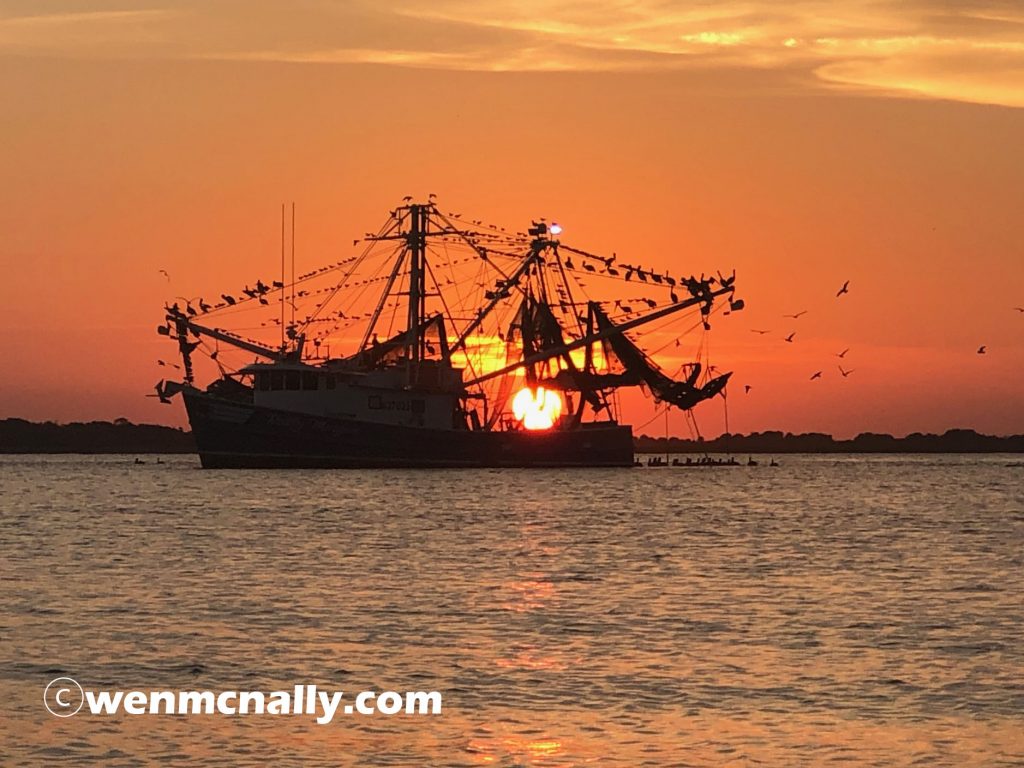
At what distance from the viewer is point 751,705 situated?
22.4m

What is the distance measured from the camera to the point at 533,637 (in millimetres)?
29281

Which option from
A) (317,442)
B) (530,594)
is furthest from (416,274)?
(530,594)

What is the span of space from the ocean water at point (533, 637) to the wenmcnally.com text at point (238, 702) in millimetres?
336

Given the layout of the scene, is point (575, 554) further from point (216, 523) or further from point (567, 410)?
point (567, 410)

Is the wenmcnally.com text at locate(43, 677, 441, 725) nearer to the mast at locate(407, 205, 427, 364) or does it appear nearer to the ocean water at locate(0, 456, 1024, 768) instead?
the ocean water at locate(0, 456, 1024, 768)

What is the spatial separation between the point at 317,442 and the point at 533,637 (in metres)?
89.4

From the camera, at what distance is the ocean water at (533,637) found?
20.0 metres

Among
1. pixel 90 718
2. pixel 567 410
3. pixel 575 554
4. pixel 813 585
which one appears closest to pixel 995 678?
pixel 90 718

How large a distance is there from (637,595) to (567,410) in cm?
9710

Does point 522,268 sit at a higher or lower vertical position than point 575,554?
higher

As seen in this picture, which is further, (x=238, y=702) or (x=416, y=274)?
(x=416, y=274)

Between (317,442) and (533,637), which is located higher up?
(317,442)

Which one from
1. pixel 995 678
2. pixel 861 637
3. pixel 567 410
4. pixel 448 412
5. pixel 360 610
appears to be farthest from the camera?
pixel 567 410

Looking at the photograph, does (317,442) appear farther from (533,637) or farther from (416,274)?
(533,637)
